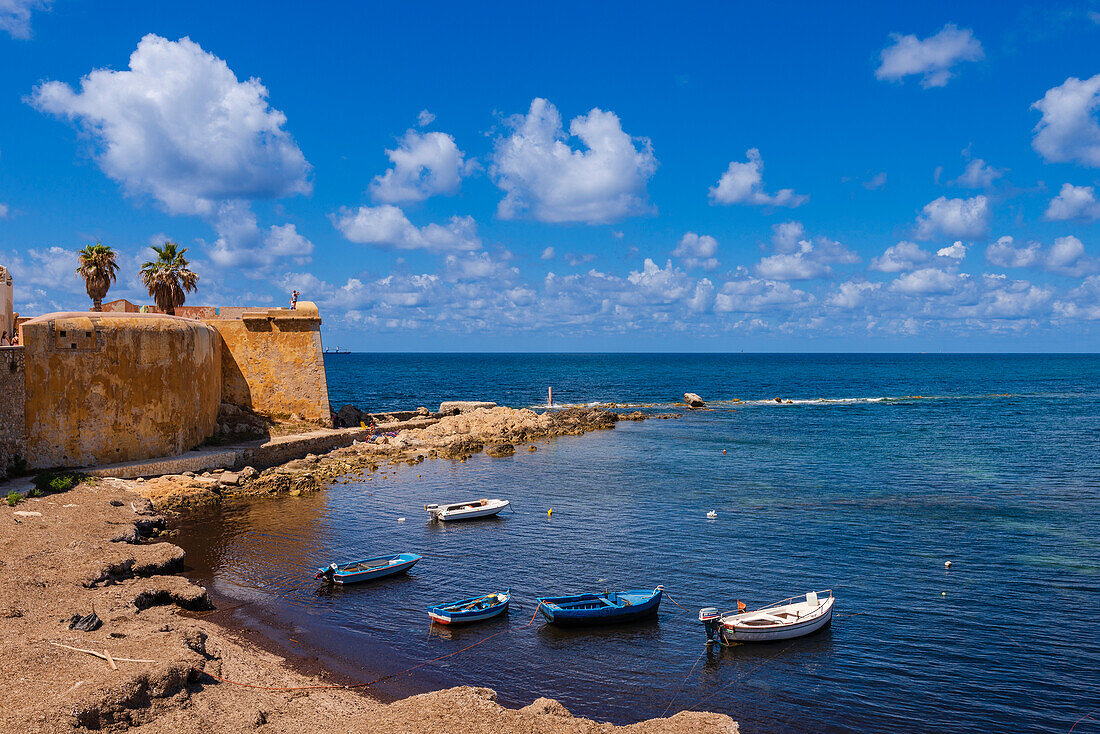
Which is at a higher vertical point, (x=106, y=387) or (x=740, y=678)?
(x=106, y=387)

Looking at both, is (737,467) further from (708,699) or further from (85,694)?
(85,694)

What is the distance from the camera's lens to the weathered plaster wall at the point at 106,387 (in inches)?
963

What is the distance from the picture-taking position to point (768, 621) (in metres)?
15.5

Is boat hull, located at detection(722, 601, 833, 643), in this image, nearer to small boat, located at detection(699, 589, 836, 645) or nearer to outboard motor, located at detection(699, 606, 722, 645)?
small boat, located at detection(699, 589, 836, 645)

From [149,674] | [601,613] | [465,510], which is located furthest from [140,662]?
[465,510]

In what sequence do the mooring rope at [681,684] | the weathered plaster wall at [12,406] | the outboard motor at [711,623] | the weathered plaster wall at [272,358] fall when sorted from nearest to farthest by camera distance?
the mooring rope at [681,684], the outboard motor at [711,623], the weathered plaster wall at [12,406], the weathered plaster wall at [272,358]

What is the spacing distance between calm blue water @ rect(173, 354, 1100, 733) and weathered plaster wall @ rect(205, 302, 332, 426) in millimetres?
7900

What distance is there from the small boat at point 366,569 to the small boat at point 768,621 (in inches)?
330

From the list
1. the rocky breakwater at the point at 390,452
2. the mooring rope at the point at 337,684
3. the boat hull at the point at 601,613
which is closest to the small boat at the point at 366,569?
the mooring rope at the point at 337,684

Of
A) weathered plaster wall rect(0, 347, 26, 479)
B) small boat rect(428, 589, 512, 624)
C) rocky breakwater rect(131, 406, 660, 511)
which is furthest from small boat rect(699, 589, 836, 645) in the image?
weathered plaster wall rect(0, 347, 26, 479)

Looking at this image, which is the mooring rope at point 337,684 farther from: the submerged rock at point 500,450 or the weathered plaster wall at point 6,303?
the submerged rock at point 500,450

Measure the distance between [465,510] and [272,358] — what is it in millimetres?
17140

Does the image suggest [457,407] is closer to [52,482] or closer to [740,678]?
[52,482]

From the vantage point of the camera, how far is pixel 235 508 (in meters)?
26.3
